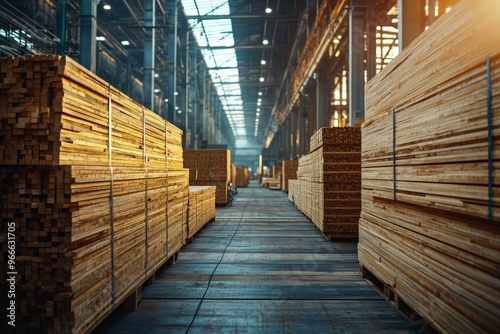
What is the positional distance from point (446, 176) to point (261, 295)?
2.56m

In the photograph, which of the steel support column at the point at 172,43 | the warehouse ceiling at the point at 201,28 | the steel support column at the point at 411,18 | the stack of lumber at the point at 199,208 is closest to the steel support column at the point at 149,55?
the warehouse ceiling at the point at 201,28

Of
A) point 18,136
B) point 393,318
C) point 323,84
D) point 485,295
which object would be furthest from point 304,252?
point 323,84

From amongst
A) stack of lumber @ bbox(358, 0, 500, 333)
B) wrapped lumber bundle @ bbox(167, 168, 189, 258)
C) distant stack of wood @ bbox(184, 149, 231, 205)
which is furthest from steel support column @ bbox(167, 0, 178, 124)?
stack of lumber @ bbox(358, 0, 500, 333)

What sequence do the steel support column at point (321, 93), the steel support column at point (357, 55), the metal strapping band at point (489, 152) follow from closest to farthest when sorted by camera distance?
the metal strapping band at point (489, 152) < the steel support column at point (357, 55) < the steel support column at point (321, 93)

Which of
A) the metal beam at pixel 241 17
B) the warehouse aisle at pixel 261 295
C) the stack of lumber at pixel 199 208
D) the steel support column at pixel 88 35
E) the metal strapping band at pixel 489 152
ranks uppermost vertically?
the metal beam at pixel 241 17

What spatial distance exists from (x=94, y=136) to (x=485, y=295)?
3.32m

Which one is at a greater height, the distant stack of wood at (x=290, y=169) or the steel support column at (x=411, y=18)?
the steel support column at (x=411, y=18)

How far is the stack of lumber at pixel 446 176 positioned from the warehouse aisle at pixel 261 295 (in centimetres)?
57

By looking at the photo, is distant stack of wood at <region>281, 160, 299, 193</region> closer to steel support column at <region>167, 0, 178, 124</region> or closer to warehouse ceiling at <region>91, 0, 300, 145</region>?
steel support column at <region>167, 0, 178, 124</region>

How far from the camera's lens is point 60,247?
2480 mm

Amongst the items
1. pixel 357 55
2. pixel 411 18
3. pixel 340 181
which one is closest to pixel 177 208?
pixel 340 181

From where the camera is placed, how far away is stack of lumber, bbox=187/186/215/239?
695cm

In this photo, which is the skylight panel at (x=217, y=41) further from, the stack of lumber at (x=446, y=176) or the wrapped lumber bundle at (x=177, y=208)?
the stack of lumber at (x=446, y=176)

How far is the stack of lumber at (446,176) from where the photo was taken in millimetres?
2188
